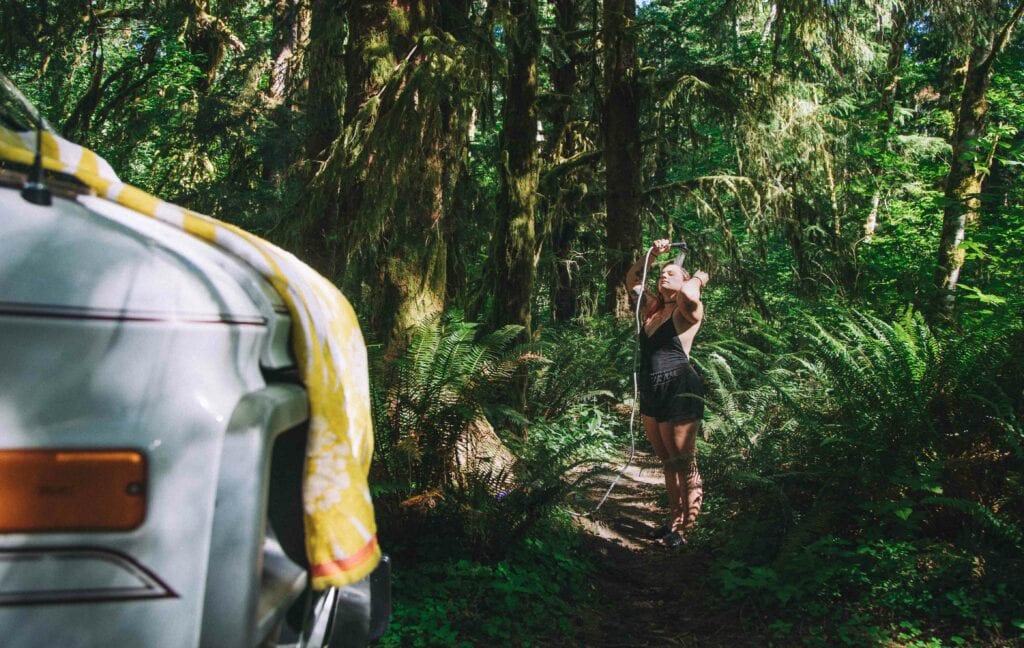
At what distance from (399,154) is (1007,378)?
14.2 ft

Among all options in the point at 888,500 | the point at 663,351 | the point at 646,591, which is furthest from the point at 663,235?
the point at 888,500

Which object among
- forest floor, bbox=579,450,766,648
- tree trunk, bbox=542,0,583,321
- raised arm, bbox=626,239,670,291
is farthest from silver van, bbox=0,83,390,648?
tree trunk, bbox=542,0,583,321

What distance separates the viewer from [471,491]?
4809 millimetres

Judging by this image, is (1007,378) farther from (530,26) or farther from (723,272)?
(723,272)

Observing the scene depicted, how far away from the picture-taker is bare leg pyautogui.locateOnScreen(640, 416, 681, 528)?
609 centimetres

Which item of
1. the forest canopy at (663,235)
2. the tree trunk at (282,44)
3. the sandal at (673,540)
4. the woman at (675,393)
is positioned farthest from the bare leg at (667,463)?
the tree trunk at (282,44)

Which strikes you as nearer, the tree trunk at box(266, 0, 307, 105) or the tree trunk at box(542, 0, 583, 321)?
A: the tree trunk at box(266, 0, 307, 105)

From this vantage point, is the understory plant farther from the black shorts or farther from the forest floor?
the black shorts

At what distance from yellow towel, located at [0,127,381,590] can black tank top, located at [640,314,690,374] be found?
13.3 feet

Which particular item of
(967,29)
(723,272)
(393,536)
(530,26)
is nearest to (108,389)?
(393,536)

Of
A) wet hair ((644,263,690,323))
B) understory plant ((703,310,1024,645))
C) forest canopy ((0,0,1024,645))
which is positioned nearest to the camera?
understory plant ((703,310,1024,645))

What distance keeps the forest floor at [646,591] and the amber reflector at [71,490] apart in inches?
131

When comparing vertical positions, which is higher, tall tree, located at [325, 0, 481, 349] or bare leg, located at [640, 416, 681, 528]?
tall tree, located at [325, 0, 481, 349]

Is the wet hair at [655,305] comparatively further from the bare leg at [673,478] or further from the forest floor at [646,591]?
the forest floor at [646,591]
